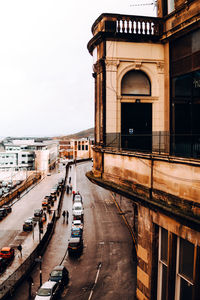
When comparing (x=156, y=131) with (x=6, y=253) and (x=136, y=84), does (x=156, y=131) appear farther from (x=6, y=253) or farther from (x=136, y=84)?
(x=6, y=253)

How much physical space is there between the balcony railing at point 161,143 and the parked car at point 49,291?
1166 centimetres

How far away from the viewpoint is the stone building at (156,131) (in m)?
9.06

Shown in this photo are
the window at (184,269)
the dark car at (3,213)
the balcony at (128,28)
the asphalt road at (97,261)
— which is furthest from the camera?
the dark car at (3,213)

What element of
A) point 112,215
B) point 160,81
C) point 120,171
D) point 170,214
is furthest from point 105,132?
point 112,215

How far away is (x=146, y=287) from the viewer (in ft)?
36.6

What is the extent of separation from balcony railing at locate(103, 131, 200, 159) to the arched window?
2.33 metres

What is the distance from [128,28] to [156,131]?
5.31 metres

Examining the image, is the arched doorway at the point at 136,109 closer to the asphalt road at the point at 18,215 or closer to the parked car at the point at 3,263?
the parked car at the point at 3,263

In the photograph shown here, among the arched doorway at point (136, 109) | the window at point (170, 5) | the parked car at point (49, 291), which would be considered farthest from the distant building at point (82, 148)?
the window at point (170, 5)

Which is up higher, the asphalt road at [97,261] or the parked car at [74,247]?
the parked car at [74,247]

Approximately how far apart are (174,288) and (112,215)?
104 feet

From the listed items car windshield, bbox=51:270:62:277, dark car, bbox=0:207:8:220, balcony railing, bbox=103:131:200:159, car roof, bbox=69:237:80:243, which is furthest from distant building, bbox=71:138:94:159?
balcony railing, bbox=103:131:200:159

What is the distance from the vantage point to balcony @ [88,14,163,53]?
46.8 ft

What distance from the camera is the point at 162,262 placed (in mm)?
10406
